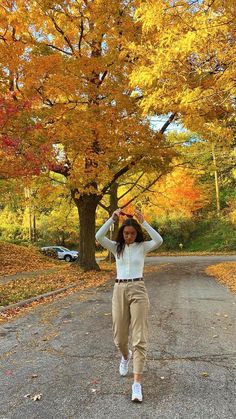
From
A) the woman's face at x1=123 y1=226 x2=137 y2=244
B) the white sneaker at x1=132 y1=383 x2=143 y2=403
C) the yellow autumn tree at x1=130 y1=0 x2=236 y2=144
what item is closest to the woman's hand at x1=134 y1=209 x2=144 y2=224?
the woman's face at x1=123 y1=226 x2=137 y2=244

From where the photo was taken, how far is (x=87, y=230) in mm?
19281

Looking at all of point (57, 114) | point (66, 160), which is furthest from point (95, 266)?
point (57, 114)

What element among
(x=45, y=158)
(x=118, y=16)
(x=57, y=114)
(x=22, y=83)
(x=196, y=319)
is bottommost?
(x=196, y=319)

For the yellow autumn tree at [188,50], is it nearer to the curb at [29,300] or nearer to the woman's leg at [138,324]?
the woman's leg at [138,324]

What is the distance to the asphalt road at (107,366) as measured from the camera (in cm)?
383

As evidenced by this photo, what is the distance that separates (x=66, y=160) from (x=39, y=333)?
1183cm

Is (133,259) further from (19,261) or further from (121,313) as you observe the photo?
(19,261)

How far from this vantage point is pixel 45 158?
13398mm

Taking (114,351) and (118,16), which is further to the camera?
(118,16)

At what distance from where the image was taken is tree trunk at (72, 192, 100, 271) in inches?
751

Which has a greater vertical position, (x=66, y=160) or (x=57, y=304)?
(x=66, y=160)

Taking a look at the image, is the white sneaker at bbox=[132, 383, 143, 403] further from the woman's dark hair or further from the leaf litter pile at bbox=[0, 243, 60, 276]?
the leaf litter pile at bbox=[0, 243, 60, 276]

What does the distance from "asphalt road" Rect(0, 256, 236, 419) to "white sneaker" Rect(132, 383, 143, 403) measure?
0.06 m

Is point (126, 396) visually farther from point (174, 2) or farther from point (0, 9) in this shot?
point (0, 9)
